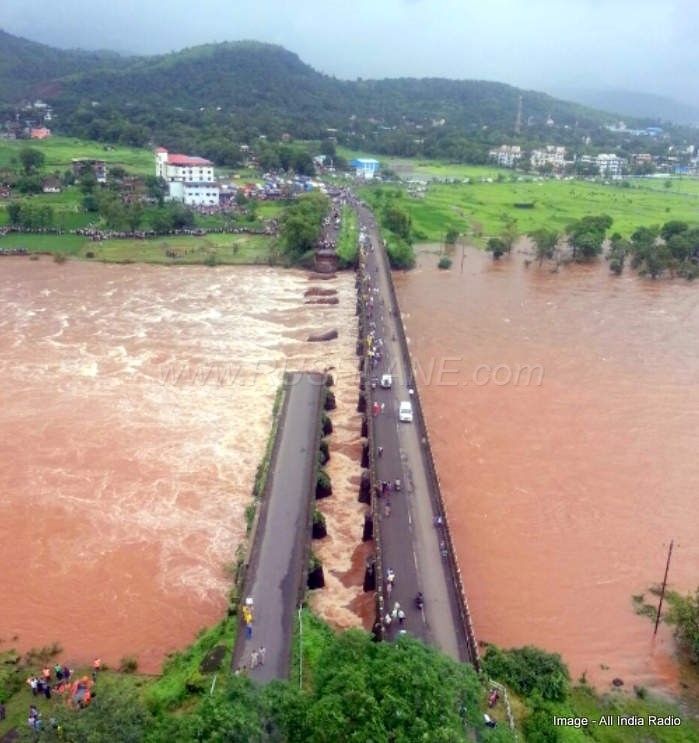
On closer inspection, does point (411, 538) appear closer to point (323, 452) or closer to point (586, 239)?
point (323, 452)

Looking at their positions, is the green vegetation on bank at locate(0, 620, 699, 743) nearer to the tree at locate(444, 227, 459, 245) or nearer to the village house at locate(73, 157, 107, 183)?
the tree at locate(444, 227, 459, 245)

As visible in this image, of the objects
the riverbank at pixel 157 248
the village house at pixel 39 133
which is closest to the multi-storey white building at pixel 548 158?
the riverbank at pixel 157 248

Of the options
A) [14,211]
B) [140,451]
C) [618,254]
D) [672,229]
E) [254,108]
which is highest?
[254,108]

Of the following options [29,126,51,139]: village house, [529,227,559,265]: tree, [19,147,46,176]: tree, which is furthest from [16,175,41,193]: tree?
[529,227,559,265]: tree

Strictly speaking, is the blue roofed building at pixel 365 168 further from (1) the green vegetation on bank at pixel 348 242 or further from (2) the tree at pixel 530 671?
(2) the tree at pixel 530 671

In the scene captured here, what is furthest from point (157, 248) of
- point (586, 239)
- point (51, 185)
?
point (586, 239)
